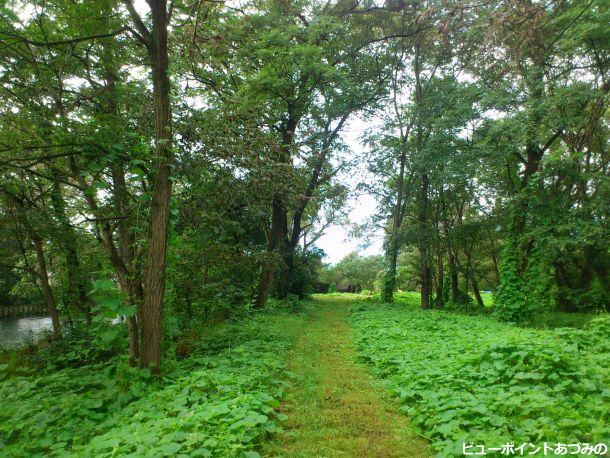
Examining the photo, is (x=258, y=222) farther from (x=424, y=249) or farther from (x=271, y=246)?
(x=424, y=249)

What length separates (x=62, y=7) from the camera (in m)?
6.02

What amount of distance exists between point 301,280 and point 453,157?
1130 centimetres

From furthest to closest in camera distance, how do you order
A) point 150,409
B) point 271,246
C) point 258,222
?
point 271,246, point 258,222, point 150,409

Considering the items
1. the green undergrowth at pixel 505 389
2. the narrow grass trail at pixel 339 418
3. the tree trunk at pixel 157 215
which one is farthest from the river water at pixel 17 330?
the green undergrowth at pixel 505 389

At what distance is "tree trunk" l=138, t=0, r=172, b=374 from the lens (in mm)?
5133

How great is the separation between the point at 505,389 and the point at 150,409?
401cm

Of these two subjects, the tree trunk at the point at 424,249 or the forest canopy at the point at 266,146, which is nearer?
the forest canopy at the point at 266,146

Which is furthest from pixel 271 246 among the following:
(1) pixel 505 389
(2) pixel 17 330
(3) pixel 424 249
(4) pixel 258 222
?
(2) pixel 17 330

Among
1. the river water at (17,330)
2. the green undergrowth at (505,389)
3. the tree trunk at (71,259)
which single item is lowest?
the river water at (17,330)

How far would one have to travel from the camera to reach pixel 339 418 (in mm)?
4105

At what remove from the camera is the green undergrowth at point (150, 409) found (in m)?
3.17

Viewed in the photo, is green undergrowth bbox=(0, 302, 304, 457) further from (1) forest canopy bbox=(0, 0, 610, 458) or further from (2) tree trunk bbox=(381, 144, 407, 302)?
(2) tree trunk bbox=(381, 144, 407, 302)

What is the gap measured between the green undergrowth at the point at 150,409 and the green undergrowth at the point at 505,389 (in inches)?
66.3

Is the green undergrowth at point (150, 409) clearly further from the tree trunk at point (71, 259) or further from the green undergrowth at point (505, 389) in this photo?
the tree trunk at point (71, 259)
